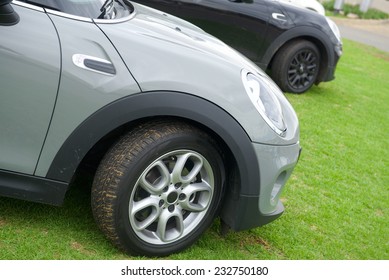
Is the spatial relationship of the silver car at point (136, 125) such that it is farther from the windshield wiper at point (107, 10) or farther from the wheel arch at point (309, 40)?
the wheel arch at point (309, 40)

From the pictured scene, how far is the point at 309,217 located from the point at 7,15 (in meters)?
2.49

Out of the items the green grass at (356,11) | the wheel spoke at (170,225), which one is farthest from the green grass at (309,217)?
the green grass at (356,11)

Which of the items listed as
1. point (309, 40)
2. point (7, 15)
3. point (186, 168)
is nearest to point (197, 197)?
point (186, 168)

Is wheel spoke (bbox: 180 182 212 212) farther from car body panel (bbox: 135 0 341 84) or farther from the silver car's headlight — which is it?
car body panel (bbox: 135 0 341 84)

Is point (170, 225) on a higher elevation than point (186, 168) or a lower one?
lower

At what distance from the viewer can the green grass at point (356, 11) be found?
2505 centimetres

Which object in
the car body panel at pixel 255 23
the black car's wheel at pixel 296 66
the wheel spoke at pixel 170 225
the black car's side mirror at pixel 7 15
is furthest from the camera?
the black car's wheel at pixel 296 66

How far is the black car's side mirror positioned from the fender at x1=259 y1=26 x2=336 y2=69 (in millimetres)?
4902

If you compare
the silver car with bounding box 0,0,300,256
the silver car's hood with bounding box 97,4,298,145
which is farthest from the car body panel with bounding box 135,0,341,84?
the silver car with bounding box 0,0,300,256

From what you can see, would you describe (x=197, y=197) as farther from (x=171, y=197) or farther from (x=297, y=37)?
(x=297, y=37)

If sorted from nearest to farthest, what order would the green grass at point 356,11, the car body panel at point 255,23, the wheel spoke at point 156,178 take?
the wheel spoke at point 156,178
the car body panel at point 255,23
the green grass at point 356,11

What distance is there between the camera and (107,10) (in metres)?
3.34

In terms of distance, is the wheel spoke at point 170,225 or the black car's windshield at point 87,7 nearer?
the black car's windshield at point 87,7

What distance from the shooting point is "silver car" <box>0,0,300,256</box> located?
2842 millimetres
